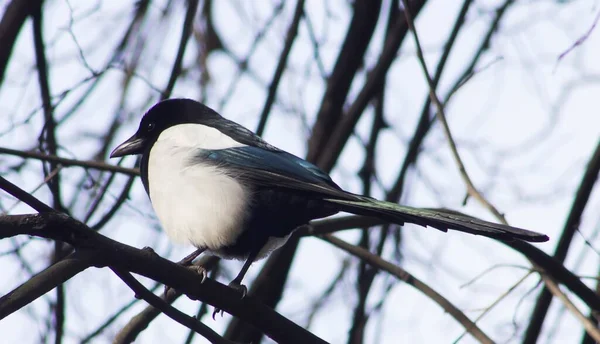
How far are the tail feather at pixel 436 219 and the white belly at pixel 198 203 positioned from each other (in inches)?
14.8

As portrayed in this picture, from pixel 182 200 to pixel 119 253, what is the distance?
2.90ft

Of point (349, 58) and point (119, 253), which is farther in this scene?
point (349, 58)

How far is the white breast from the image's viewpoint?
8.53 ft

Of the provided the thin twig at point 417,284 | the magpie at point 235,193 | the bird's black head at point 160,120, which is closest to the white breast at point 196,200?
the magpie at point 235,193

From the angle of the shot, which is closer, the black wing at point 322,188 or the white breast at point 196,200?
the black wing at point 322,188

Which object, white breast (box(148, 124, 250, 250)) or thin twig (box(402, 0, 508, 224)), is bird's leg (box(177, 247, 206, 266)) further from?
thin twig (box(402, 0, 508, 224))

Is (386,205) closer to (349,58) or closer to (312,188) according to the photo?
(312,188)

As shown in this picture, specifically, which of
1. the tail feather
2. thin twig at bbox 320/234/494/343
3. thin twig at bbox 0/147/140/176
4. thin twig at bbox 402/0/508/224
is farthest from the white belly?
thin twig at bbox 402/0/508/224

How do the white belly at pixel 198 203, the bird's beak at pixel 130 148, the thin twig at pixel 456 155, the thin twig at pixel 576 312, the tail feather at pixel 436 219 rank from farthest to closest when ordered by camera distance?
the bird's beak at pixel 130 148 < the white belly at pixel 198 203 < the thin twig at pixel 456 155 < the thin twig at pixel 576 312 < the tail feather at pixel 436 219

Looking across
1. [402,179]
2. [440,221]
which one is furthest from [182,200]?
[402,179]

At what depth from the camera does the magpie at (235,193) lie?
2490 mm

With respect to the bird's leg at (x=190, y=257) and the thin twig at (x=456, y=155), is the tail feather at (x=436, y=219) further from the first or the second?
the bird's leg at (x=190, y=257)

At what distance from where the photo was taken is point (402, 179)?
12.3 ft

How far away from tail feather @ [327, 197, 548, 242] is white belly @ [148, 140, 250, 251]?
38cm
